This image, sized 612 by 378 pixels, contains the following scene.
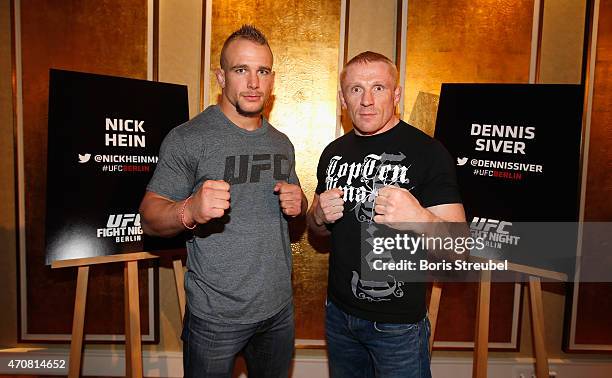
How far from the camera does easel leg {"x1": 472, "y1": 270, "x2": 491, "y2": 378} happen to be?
6.63ft

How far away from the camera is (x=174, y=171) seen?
5.23ft

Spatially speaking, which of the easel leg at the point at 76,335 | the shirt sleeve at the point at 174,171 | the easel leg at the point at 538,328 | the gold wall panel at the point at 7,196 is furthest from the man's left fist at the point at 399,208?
the gold wall panel at the point at 7,196

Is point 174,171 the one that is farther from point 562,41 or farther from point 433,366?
point 562,41

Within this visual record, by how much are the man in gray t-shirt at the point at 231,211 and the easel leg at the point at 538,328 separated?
1.38 metres

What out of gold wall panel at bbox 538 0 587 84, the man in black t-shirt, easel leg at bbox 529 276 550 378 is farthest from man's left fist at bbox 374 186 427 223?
gold wall panel at bbox 538 0 587 84

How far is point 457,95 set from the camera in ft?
6.93

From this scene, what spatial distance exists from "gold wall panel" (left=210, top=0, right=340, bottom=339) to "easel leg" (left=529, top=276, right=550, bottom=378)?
1.25m

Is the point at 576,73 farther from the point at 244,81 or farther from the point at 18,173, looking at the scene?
the point at 18,173

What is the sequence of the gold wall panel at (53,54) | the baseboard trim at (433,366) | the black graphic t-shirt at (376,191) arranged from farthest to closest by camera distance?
1. the baseboard trim at (433,366)
2. the gold wall panel at (53,54)
3. the black graphic t-shirt at (376,191)

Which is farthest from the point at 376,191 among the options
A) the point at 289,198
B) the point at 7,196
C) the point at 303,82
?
the point at 7,196

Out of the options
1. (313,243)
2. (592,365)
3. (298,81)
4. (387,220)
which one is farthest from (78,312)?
(592,365)

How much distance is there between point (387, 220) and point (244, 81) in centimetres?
85

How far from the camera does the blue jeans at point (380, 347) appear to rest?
5.08 ft

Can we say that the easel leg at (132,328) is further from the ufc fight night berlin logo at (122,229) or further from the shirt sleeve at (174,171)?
the shirt sleeve at (174,171)
